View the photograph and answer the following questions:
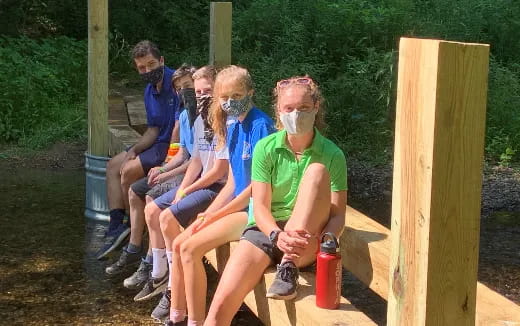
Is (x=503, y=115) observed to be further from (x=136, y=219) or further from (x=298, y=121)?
(x=298, y=121)

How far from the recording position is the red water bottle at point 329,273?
10.4ft

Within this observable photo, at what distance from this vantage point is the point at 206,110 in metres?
4.65

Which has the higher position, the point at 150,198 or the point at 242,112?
the point at 242,112

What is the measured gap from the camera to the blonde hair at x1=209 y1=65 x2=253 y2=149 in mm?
4203

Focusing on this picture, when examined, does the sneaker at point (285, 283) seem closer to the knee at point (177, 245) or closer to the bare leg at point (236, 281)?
the bare leg at point (236, 281)

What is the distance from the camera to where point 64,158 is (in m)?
8.70

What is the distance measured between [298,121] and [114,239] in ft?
8.48

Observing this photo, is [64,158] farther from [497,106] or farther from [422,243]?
[422,243]

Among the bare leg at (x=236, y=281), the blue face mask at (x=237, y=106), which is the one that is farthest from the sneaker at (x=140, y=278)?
the bare leg at (x=236, y=281)

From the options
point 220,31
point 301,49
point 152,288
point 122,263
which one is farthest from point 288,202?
point 301,49

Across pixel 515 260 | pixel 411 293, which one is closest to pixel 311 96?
pixel 411 293

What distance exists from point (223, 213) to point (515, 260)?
2708 millimetres

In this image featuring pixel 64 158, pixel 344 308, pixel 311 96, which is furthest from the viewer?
pixel 64 158

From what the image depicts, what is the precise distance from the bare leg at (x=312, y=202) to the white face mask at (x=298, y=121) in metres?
0.20
